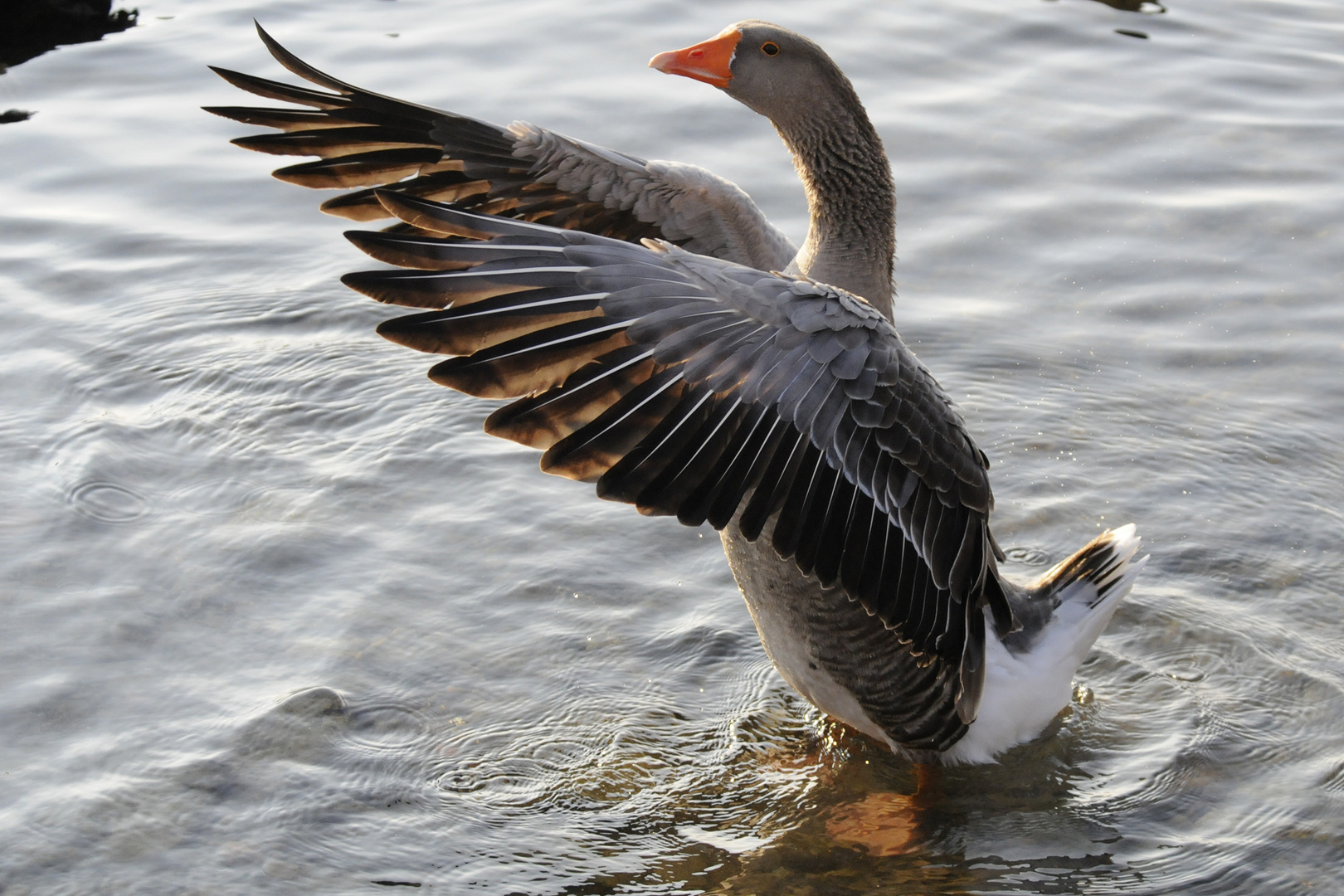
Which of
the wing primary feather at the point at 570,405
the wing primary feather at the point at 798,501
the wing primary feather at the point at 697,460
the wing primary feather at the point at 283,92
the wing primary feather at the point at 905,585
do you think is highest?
the wing primary feather at the point at 283,92

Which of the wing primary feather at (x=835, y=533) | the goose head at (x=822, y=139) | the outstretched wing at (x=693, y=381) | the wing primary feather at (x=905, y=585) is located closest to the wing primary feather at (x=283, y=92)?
the outstretched wing at (x=693, y=381)

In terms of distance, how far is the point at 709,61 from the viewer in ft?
18.0

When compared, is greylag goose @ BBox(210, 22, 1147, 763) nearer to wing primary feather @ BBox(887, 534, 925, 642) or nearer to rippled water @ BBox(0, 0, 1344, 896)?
wing primary feather @ BBox(887, 534, 925, 642)

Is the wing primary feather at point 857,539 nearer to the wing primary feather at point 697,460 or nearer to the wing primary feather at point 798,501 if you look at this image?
the wing primary feather at point 798,501

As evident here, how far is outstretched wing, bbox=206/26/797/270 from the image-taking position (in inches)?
196

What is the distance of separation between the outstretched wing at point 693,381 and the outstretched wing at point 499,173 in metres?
1.22

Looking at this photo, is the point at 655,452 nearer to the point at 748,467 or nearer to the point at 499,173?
the point at 748,467

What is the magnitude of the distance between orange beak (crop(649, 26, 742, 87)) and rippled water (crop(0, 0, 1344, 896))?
1.97 m

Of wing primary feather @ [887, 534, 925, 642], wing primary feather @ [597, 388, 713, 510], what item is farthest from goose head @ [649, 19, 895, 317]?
wing primary feather @ [597, 388, 713, 510]

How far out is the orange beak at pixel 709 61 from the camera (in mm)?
5457

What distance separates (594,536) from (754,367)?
2.46 metres

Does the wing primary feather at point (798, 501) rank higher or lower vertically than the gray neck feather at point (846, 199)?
lower

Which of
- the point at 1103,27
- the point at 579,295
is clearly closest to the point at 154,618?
the point at 579,295

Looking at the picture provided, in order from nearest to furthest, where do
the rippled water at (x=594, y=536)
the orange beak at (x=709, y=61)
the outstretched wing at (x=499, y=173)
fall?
the rippled water at (x=594, y=536)
the outstretched wing at (x=499, y=173)
the orange beak at (x=709, y=61)
